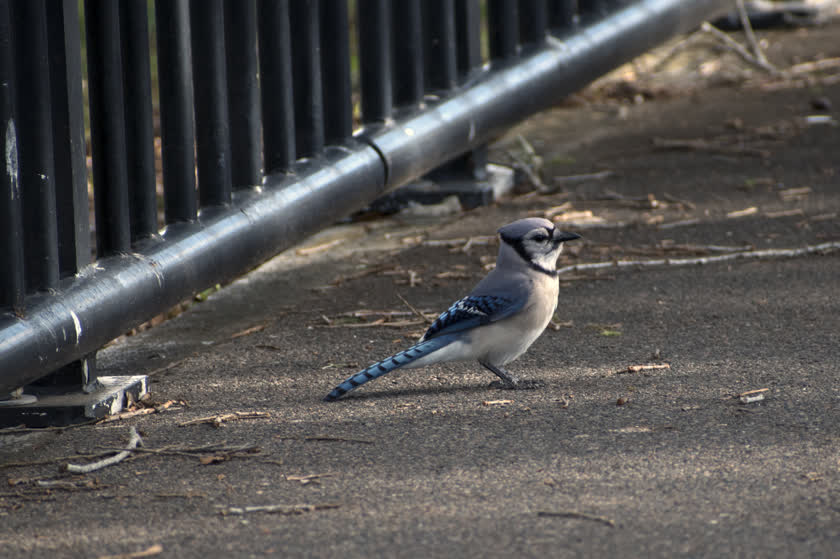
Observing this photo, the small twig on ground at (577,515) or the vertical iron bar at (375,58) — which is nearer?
the small twig on ground at (577,515)

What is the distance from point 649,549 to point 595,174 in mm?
4233

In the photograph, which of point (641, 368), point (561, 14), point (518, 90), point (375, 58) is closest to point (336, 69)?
point (375, 58)

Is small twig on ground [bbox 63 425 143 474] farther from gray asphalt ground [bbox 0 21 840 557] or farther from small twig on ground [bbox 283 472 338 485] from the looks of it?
small twig on ground [bbox 283 472 338 485]

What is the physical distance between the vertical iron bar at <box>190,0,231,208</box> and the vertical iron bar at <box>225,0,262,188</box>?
0.12 meters

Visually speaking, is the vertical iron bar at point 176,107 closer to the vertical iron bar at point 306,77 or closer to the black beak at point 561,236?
the vertical iron bar at point 306,77

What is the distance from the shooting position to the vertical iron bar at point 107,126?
141 inches

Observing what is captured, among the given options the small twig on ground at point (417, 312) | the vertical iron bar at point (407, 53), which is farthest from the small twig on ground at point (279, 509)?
the vertical iron bar at point (407, 53)

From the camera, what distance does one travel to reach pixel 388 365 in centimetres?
355

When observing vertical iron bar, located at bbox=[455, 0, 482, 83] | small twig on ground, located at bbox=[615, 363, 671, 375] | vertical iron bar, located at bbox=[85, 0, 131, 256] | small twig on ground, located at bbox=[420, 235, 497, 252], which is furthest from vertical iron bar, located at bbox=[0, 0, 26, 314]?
vertical iron bar, located at bbox=[455, 0, 482, 83]

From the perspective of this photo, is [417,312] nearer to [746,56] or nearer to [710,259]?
[710,259]

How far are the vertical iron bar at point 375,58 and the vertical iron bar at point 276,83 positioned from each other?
2.55ft

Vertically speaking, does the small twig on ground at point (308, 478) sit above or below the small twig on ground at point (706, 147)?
below

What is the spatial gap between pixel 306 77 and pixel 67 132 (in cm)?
144

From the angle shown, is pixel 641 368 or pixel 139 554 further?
pixel 641 368
